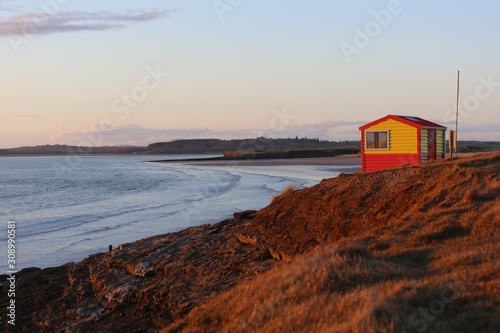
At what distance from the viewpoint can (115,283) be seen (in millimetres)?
12578

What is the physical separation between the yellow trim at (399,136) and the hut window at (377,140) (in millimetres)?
170

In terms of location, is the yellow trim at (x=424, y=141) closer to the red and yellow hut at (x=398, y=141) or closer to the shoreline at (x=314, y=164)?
the red and yellow hut at (x=398, y=141)

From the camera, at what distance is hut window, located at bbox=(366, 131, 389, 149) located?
25636mm

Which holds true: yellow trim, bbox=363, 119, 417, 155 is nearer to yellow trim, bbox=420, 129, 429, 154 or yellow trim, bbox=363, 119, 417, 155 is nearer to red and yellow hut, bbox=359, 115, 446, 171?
red and yellow hut, bbox=359, 115, 446, 171

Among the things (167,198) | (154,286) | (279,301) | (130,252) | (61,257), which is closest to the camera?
(279,301)

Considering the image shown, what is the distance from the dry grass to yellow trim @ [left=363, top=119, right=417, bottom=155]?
10.1m

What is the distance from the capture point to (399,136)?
25312 millimetres

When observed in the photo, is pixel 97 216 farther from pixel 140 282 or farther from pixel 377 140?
pixel 140 282

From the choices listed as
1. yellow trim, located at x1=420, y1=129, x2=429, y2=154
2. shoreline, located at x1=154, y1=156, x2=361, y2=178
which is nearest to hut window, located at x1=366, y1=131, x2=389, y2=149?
yellow trim, located at x1=420, y1=129, x2=429, y2=154

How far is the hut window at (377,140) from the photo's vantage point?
1009 inches

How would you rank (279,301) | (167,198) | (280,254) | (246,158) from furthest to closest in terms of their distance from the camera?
1. (246,158)
2. (167,198)
3. (280,254)
4. (279,301)

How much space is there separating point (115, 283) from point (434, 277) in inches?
282

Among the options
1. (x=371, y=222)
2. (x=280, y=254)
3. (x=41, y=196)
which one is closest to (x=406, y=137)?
(x=371, y=222)

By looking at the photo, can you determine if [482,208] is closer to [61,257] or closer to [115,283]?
[115,283]
